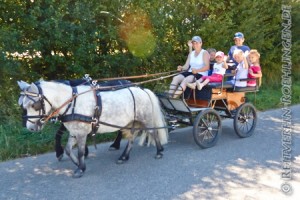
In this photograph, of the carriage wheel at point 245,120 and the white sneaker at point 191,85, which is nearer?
the white sneaker at point 191,85

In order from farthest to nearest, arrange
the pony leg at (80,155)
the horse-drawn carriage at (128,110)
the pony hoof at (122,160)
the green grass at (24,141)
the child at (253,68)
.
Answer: the child at (253,68)
the green grass at (24,141)
the pony hoof at (122,160)
the pony leg at (80,155)
the horse-drawn carriage at (128,110)

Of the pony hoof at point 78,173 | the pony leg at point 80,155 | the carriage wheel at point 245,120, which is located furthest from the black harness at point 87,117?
the carriage wheel at point 245,120

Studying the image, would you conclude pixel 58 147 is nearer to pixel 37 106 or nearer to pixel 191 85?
pixel 37 106

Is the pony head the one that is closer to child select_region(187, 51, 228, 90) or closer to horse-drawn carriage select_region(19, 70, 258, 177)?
horse-drawn carriage select_region(19, 70, 258, 177)

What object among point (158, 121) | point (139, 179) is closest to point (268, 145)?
point (158, 121)

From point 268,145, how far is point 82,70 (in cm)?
413

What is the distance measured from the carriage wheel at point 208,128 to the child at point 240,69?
881mm

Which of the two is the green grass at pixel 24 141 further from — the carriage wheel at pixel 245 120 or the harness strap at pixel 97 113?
the carriage wheel at pixel 245 120

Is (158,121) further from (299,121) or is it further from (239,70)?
(299,121)

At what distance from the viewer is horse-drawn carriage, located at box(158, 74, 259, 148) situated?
19.2ft

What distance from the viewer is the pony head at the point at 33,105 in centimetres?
410

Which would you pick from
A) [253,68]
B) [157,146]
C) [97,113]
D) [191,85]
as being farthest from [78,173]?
[253,68]

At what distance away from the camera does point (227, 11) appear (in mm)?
10453

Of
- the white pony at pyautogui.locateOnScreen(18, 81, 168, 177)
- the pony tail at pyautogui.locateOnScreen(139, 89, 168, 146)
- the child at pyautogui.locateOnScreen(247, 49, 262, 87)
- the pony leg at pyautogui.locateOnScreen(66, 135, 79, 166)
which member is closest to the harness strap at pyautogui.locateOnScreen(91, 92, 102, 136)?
the white pony at pyautogui.locateOnScreen(18, 81, 168, 177)
